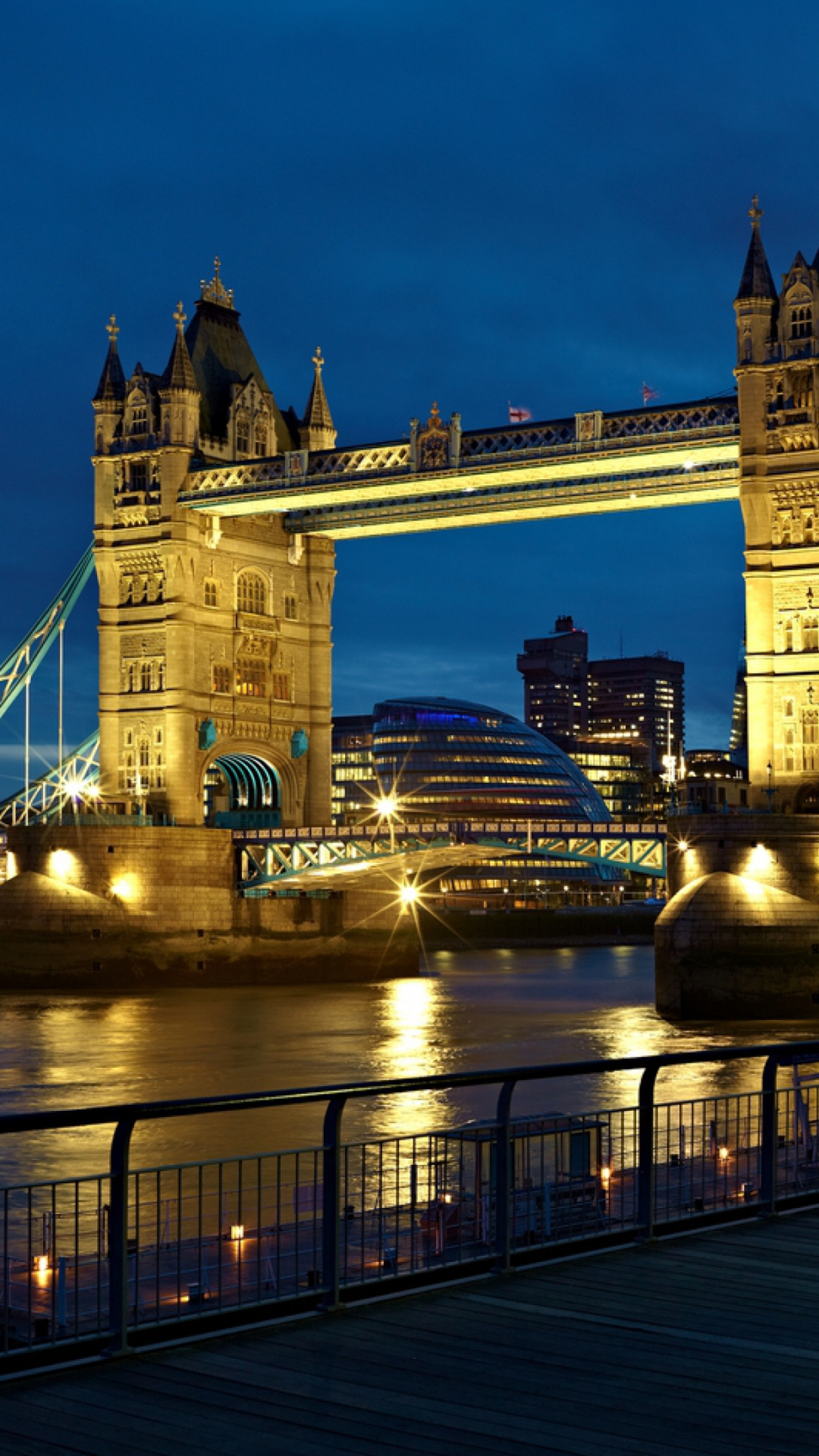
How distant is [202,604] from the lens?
7356 centimetres

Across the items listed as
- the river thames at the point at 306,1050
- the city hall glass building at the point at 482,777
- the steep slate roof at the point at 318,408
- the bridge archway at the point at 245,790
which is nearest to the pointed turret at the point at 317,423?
the steep slate roof at the point at 318,408

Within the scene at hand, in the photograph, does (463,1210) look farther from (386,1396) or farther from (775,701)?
(775,701)

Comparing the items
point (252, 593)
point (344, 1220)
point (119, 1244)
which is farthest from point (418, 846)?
point (119, 1244)

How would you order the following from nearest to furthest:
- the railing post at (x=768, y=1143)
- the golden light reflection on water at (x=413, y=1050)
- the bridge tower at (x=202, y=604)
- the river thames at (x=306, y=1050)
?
the railing post at (x=768, y=1143), the river thames at (x=306, y=1050), the golden light reflection on water at (x=413, y=1050), the bridge tower at (x=202, y=604)

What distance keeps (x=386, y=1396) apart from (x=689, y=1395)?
1.43 meters

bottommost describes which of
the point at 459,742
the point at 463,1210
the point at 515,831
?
the point at 463,1210

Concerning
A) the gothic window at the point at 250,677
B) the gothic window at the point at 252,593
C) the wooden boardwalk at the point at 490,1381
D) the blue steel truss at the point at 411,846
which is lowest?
the wooden boardwalk at the point at 490,1381

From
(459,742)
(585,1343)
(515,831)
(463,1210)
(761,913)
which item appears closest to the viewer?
(585,1343)

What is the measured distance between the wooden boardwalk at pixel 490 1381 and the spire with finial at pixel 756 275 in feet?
172

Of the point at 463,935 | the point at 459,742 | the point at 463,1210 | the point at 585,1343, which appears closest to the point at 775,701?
the point at 463,1210

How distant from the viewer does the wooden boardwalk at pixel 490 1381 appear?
8086 mm

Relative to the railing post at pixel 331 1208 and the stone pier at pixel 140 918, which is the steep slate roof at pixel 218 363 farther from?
the railing post at pixel 331 1208

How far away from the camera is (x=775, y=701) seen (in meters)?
57.6

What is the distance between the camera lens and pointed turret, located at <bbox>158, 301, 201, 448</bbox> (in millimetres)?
73375
